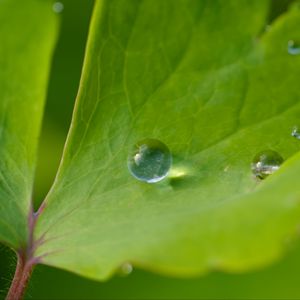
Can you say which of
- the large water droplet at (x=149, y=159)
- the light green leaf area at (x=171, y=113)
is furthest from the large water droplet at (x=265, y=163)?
the large water droplet at (x=149, y=159)

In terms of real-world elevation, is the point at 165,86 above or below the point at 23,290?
above

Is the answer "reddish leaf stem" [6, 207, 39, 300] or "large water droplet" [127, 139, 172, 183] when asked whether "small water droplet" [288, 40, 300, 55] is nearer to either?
"large water droplet" [127, 139, 172, 183]

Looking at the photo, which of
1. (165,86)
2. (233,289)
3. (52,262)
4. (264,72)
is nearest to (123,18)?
(165,86)

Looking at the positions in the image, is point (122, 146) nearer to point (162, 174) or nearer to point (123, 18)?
point (162, 174)

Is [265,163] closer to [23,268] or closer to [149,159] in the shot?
[149,159]

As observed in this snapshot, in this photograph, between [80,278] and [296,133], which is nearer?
[296,133]

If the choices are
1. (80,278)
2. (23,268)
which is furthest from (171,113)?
(80,278)
